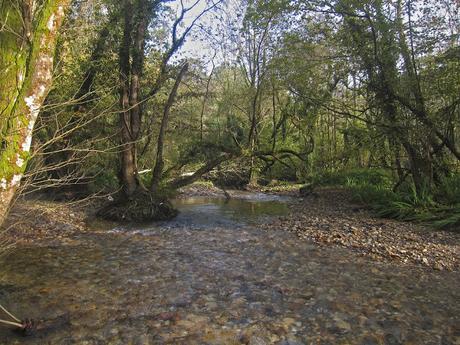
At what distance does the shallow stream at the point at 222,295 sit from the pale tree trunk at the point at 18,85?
203 centimetres

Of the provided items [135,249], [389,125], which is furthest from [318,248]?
[389,125]

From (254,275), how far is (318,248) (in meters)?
2.39

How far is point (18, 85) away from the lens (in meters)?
3.73

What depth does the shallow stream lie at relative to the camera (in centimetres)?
432

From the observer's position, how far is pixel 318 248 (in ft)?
27.0

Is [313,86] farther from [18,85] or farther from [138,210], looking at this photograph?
[18,85]

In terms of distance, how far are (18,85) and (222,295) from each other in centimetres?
388

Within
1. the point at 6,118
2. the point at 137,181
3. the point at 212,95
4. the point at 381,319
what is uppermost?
the point at 212,95

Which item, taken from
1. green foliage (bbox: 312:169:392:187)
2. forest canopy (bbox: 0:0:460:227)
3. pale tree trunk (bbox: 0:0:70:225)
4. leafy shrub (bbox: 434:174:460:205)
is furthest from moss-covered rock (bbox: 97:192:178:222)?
green foliage (bbox: 312:169:392:187)

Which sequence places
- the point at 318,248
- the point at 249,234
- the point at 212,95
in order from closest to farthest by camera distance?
the point at 318,248
the point at 249,234
the point at 212,95

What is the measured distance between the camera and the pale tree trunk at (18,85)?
11.9 ft

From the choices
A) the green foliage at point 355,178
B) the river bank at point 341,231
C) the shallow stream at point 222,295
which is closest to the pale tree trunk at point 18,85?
the river bank at point 341,231

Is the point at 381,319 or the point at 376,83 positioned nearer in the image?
the point at 381,319

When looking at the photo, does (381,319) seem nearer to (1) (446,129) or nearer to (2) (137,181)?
(1) (446,129)
